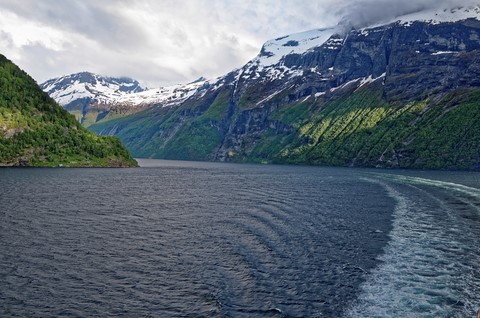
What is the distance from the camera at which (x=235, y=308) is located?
99.9 ft

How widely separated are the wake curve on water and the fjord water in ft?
0.48

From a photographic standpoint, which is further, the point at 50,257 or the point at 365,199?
the point at 365,199

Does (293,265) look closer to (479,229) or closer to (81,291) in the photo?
(81,291)

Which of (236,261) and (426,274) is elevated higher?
(426,274)

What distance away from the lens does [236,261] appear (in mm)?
42531

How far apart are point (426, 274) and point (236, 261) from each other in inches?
784

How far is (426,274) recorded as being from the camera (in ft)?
126

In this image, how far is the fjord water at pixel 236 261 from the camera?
31188mm

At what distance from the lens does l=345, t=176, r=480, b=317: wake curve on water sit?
100 feet

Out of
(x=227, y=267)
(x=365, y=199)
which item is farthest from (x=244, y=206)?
(x=227, y=267)

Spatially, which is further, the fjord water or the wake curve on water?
the fjord water

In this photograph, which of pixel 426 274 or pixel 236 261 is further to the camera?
pixel 236 261

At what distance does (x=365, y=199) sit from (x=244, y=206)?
119 ft

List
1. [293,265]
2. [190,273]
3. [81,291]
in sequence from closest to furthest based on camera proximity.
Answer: [81,291] < [190,273] < [293,265]
